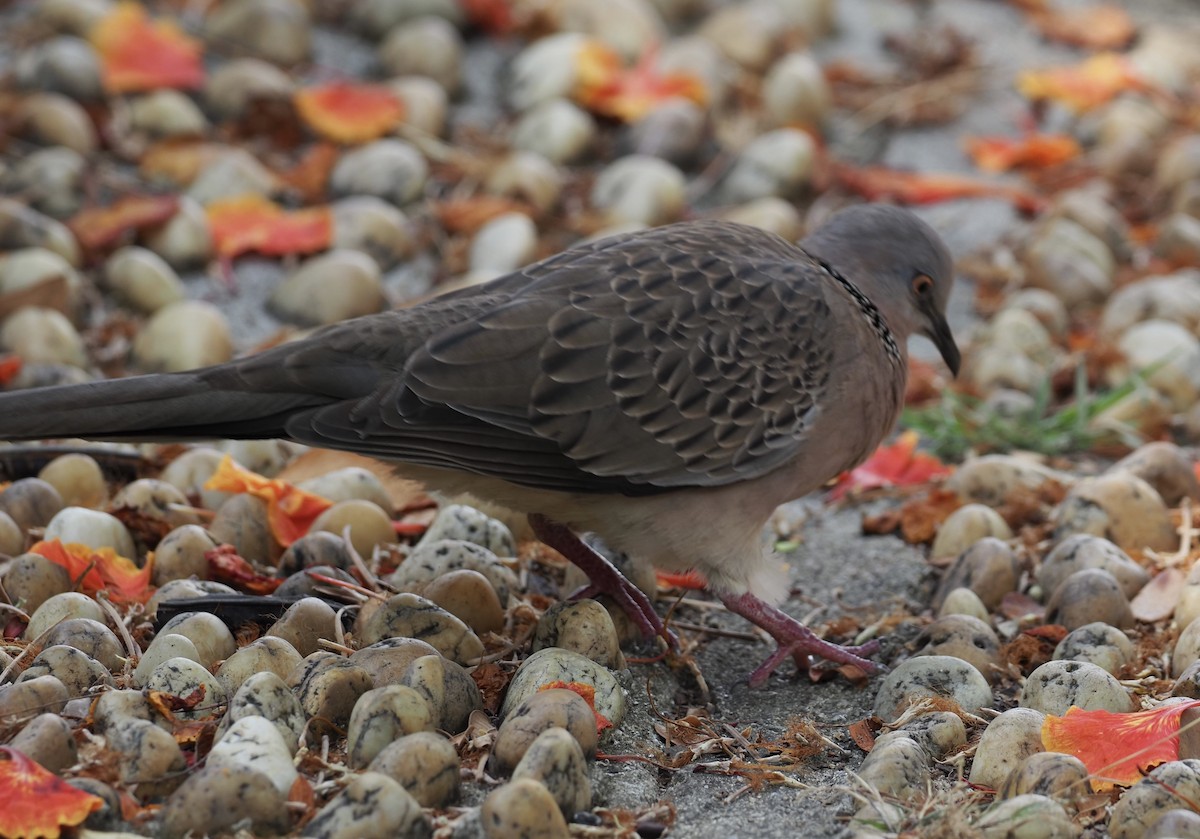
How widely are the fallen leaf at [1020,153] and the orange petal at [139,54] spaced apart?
3.70 meters

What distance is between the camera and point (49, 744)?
2.66 m

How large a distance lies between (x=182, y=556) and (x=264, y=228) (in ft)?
7.74

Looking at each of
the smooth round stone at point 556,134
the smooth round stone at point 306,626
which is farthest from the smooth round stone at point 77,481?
the smooth round stone at point 556,134

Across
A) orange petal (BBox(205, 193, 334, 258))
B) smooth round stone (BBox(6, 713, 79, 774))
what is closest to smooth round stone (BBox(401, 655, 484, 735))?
smooth round stone (BBox(6, 713, 79, 774))

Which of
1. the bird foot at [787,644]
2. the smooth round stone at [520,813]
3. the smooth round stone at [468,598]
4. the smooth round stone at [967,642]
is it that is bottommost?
the bird foot at [787,644]

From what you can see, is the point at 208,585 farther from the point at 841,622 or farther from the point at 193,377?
the point at 841,622

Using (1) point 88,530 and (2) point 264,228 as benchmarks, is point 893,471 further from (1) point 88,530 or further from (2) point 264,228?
(2) point 264,228

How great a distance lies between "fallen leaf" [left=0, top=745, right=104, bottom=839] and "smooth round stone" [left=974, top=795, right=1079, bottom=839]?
160cm

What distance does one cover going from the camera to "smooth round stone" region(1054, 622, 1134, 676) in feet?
11.1

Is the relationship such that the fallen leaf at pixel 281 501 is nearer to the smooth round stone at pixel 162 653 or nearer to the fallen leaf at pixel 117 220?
the smooth round stone at pixel 162 653

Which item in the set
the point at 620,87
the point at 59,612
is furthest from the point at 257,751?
the point at 620,87

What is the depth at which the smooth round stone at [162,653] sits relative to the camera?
3.03 m

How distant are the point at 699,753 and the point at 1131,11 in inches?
282

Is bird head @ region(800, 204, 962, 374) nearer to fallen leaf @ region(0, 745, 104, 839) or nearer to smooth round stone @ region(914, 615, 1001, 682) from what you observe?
smooth round stone @ region(914, 615, 1001, 682)
